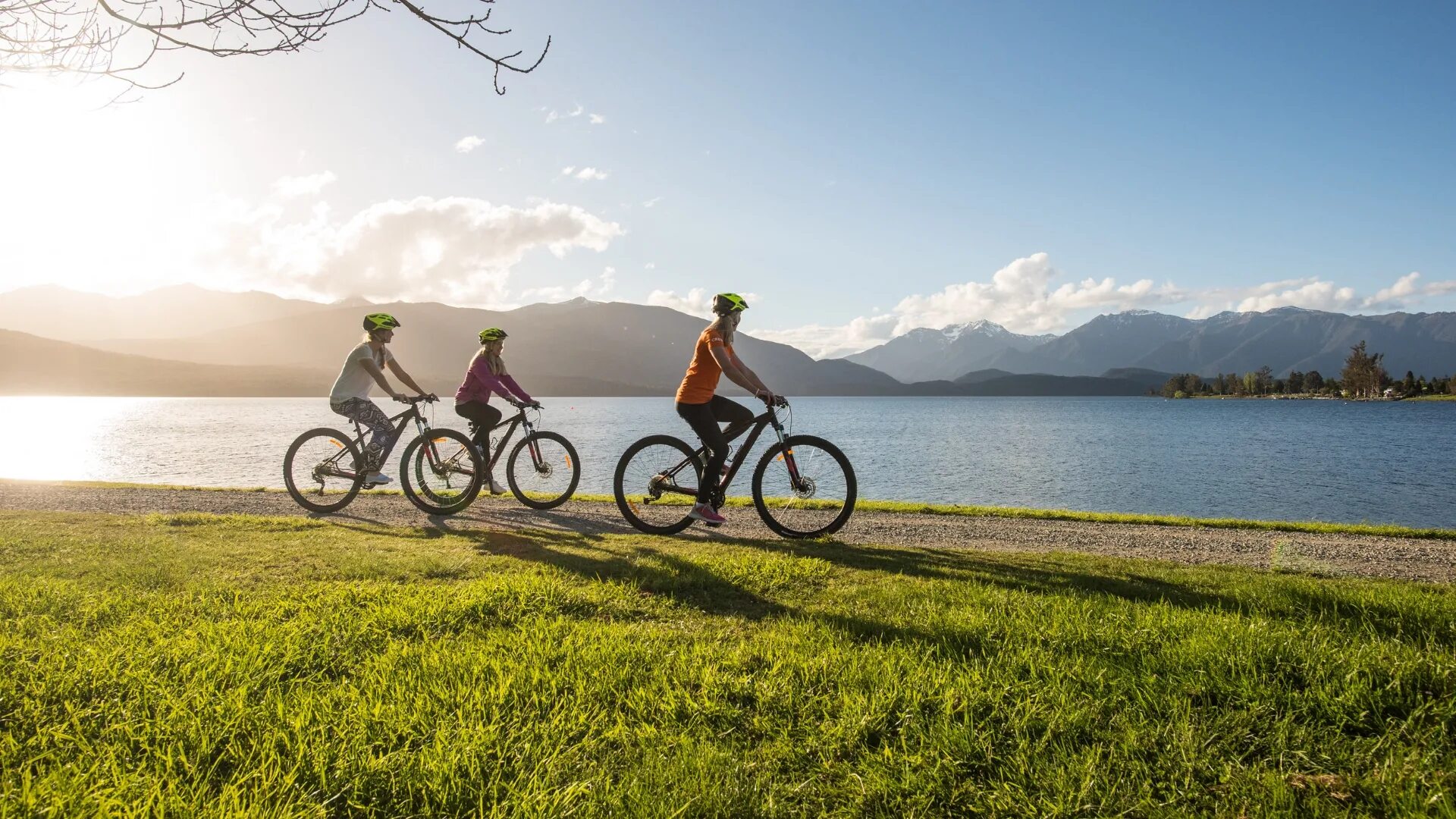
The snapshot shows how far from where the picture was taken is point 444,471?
1255cm

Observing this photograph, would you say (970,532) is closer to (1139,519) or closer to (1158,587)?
(1139,519)

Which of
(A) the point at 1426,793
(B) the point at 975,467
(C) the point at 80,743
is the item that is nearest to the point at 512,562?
(C) the point at 80,743

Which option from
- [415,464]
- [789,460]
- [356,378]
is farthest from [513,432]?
[789,460]

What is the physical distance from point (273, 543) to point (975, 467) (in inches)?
1591

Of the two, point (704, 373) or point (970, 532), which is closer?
point (704, 373)

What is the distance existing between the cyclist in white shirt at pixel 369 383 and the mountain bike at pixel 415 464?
0.51 feet

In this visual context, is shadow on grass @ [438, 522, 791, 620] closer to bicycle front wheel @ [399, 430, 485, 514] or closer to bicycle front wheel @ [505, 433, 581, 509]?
bicycle front wheel @ [399, 430, 485, 514]

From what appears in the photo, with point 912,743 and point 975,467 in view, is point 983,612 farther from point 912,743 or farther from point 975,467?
point 975,467

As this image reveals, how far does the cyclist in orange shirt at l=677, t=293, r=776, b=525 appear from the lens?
9008 millimetres

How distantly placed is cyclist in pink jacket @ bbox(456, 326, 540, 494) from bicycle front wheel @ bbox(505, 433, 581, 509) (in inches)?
16.6

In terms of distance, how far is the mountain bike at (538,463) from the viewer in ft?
43.1

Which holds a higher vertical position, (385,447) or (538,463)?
(385,447)

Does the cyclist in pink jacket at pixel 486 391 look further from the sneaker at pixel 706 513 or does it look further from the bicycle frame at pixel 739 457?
the sneaker at pixel 706 513

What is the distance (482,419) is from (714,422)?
551 centimetres
